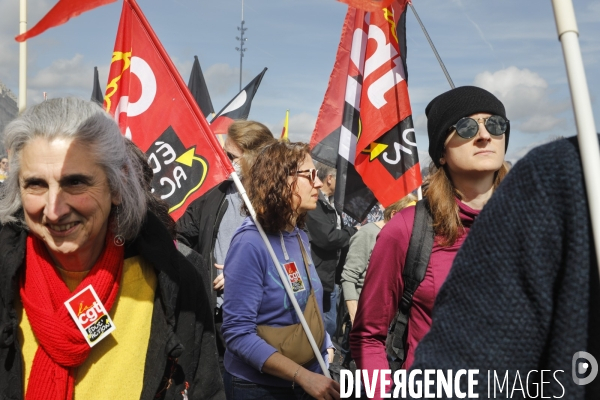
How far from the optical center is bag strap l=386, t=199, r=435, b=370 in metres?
2.33

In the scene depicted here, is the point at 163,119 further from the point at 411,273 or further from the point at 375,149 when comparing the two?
the point at 411,273

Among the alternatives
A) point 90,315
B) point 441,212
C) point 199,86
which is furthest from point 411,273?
point 199,86

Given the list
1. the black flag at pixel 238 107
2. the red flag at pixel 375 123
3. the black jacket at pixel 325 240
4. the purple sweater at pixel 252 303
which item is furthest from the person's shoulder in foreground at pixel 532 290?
the black flag at pixel 238 107

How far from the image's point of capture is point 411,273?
2340 mm

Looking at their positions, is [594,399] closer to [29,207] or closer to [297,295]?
[29,207]

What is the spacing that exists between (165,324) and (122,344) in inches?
6.3

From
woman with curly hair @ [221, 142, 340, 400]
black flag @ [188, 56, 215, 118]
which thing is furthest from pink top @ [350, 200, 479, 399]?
black flag @ [188, 56, 215, 118]

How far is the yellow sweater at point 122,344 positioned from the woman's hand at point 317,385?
0.90 m

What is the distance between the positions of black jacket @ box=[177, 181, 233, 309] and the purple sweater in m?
1.37

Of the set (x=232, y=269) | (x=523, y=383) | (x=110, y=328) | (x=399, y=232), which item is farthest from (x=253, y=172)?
(x=523, y=383)

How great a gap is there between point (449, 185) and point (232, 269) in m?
1.18

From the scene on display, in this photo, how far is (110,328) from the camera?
2104mm

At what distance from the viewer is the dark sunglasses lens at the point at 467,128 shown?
7.97ft

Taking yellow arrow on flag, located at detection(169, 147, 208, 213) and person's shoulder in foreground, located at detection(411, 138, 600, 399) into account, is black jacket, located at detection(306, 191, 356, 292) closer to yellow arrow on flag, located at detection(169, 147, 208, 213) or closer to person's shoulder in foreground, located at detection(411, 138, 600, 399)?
yellow arrow on flag, located at detection(169, 147, 208, 213)
